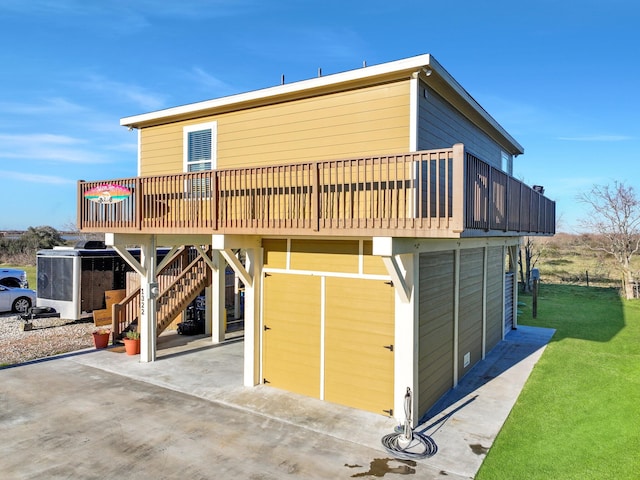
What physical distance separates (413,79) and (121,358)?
9.81 meters

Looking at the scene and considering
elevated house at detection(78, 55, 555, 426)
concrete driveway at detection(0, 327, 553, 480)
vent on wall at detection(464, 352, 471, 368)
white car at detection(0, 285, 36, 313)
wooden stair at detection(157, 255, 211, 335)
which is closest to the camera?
concrete driveway at detection(0, 327, 553, 480)

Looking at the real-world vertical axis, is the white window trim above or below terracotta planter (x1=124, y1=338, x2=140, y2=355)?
above

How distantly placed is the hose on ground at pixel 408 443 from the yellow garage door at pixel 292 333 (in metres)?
2.11

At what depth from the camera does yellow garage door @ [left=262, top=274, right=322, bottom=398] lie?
806 centimetres

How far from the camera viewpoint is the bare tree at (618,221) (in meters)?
22.2

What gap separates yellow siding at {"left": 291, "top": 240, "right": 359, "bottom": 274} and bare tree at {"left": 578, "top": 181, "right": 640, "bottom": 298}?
68.1 feet

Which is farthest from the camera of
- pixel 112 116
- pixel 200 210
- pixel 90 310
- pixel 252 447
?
pixel 90 310

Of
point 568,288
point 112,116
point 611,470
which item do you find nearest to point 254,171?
point 112,116

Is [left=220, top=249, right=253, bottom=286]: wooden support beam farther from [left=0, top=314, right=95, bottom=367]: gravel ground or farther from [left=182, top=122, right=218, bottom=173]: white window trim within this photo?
[left=0, top=314, right=95, bottom=367]: gravel ground

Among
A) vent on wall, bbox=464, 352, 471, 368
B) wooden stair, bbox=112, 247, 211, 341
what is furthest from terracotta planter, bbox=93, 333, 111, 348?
vent on wall, bbox=464, 352, 471, 368

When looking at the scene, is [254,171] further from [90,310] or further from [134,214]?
[90,310]

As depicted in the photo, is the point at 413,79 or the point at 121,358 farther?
the point at 121,358

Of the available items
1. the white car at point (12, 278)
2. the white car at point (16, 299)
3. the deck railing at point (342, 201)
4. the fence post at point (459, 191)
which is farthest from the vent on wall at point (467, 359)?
the white car at point (12, 278)

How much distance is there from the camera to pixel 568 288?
24.3 m
